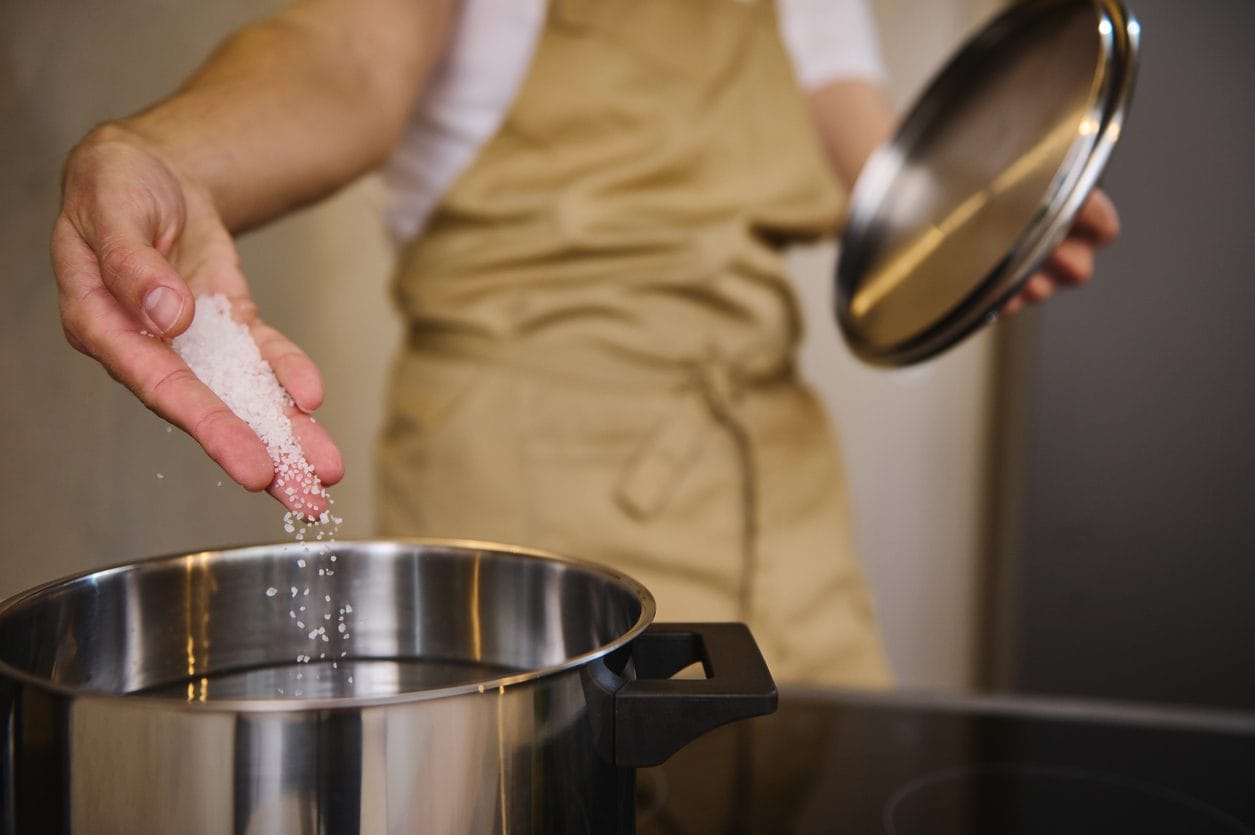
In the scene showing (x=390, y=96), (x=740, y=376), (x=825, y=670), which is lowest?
(x=825, y=670)

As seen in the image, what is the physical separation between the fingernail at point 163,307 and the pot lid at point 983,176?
1.24 feet

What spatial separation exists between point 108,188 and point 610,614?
225mm

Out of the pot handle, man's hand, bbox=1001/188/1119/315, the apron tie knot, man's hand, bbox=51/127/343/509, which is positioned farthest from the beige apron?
the pot handle

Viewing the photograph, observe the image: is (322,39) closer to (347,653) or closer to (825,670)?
(347,653)

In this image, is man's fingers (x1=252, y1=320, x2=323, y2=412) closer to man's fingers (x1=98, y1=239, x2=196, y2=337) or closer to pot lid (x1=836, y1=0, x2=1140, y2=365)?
man's fingers (x1=98, y1=239, x2=196, y2=337)

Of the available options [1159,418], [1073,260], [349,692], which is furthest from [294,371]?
[1159,418]

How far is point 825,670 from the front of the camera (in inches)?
35.7

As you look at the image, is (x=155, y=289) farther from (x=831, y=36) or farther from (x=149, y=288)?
(x=831, y=36)

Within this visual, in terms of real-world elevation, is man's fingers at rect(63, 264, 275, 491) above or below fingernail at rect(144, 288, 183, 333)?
below

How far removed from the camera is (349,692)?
1.44ft

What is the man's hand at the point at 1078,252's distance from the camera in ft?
2.33

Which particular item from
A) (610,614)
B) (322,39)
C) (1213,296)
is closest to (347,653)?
(610,614)

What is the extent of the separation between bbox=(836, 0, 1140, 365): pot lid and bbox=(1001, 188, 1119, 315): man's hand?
0.07 metres

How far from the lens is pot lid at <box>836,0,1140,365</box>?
1.88 feet
